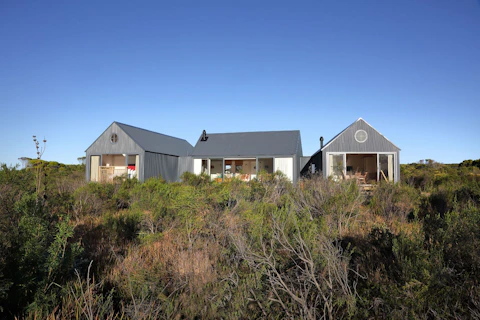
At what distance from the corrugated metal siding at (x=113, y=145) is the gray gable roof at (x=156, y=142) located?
0.34 metres

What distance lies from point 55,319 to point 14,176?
→ 7.85m

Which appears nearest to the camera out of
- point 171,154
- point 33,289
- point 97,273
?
point 33,289

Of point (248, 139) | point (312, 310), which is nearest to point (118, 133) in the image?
point (248, 139)

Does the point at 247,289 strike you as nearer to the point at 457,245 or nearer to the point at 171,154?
the point at 457,245

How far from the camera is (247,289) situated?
12.3 ft

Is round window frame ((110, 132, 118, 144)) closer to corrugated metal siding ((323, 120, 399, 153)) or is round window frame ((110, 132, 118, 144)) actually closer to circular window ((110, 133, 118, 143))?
circular window ((110, 133, 118, 143))

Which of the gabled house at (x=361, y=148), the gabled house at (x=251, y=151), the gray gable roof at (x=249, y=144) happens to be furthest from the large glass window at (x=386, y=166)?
the gray gable roof at (x=249, y=144)

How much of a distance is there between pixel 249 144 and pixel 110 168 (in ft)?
35.3

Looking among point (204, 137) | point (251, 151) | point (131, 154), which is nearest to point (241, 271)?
point (251, 151)

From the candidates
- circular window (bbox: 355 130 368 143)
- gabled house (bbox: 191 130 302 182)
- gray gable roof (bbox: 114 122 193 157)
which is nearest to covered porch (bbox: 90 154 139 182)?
gray gable roof (bbox: 114 122 193 157)

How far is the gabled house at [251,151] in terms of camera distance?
73.9ft

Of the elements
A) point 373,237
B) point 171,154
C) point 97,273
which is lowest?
point 97,273

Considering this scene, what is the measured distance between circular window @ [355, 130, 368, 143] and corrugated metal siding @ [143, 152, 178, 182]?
14.2m

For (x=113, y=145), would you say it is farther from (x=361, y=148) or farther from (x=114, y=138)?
(x=361, y=148)
